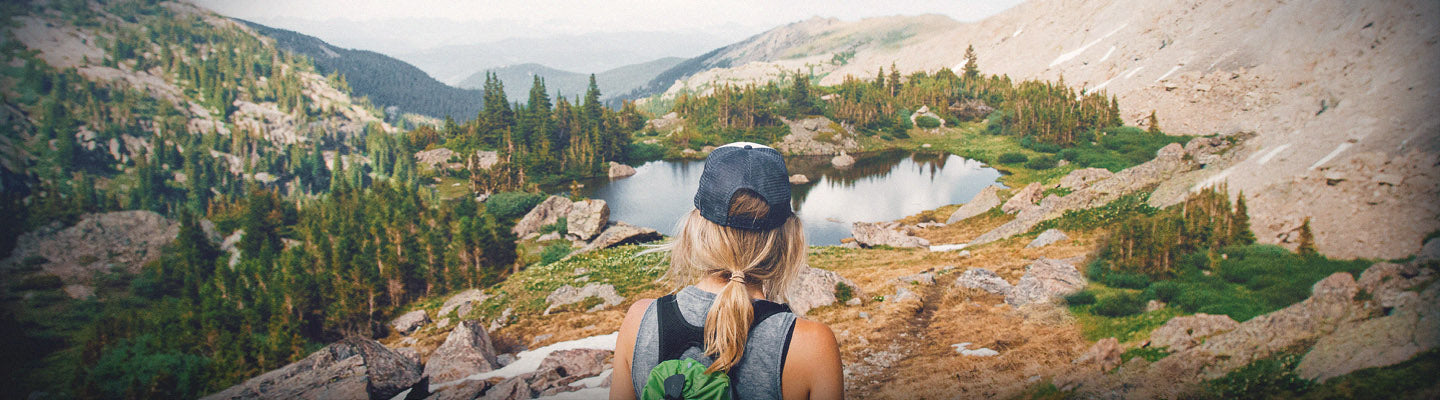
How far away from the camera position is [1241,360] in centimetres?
849

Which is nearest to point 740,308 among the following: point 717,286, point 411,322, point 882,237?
point 717,286

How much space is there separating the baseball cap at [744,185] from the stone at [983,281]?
14.7m

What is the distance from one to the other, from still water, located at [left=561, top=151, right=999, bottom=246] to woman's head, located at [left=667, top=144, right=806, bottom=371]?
106 feet

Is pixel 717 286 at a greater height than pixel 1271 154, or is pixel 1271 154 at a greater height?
pixel 1271 154

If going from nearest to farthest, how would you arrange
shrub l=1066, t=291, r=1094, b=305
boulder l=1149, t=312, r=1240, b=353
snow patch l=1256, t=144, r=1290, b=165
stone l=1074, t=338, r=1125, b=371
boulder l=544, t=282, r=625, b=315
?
boulder l=1149, t=312, r=1240, b=353 < stone l=1074, t=338, r=1125, b=371 < shrub l=1066, t=291, r=1094, b=305 < snow patch l=1256, t=144, r=1290, b=165 < boulder l=544, t=282, r=625, b=315

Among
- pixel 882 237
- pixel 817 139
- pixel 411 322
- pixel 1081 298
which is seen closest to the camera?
pixel 1081 298

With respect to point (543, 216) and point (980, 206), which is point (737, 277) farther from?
point (543, 216)

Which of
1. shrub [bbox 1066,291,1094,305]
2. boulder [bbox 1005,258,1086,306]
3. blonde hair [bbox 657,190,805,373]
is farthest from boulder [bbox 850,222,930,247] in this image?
blonde hair [bbox 657,190,805,373]

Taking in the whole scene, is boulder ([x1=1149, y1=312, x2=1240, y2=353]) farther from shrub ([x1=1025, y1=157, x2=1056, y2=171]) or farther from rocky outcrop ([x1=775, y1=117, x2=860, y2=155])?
rocky outcrop ([x1=775, y1=117, x2=860, y2=155])

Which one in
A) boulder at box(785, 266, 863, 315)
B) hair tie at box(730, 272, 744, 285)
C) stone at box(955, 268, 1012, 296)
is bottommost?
boulder at box(785, 266, 863, 315)

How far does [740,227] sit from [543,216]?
3977cm

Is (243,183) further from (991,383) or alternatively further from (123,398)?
(991,383)

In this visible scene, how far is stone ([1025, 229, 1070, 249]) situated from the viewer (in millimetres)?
20172

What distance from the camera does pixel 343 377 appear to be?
1203 cm
